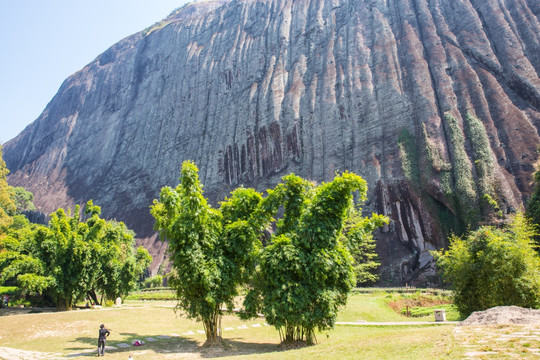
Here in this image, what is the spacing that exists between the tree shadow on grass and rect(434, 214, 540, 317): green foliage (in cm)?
831

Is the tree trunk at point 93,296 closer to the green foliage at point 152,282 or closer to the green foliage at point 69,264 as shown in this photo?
the green foliage at point 69,264

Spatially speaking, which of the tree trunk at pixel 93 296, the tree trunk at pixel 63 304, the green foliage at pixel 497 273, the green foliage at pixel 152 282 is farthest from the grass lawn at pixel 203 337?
the green foliage at pixel 152 282

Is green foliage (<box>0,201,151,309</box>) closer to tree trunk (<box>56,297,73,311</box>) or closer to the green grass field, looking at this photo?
tree trunk (<box>56,297,73,311</box>)

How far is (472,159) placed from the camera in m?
35.1

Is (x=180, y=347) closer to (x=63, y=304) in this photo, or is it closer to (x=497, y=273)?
(x=497, y=273)

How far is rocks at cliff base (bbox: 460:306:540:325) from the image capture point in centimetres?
895

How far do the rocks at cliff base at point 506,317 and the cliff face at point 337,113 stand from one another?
24073mm

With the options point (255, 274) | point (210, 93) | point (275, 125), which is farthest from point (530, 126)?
point (210, 93)

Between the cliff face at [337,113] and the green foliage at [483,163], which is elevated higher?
the cliff face at [337,113]

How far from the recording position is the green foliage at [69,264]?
21.4 metres

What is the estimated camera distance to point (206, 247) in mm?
13523

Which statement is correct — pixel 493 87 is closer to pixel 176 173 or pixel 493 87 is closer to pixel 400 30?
pixel 400 30

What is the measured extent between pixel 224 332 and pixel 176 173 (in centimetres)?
4600

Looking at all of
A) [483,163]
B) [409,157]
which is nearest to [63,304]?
[409,157]
